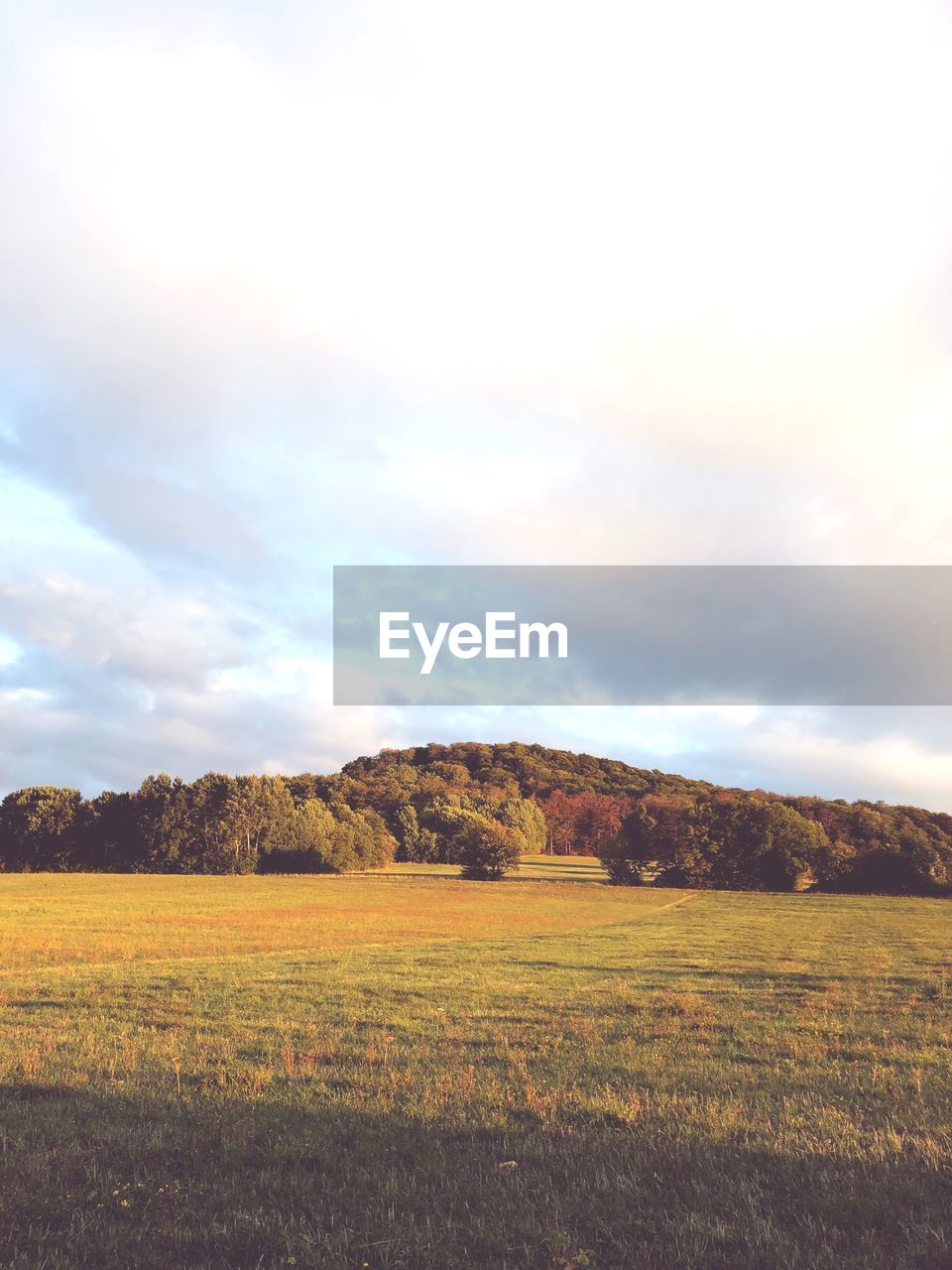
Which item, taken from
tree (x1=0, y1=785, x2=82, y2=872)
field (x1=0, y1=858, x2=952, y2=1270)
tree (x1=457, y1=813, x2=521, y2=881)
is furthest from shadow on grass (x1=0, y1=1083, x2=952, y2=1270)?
tree (x1=0, y1=785, x2=82, y2=872)

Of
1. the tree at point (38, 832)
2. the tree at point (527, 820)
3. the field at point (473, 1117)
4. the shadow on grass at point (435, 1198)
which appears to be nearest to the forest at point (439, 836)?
the tree at point (38, 832)

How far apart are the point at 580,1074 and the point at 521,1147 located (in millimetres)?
3878

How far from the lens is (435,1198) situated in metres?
7.48

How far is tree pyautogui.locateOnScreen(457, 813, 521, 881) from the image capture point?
11906cm

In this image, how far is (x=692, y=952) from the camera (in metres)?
32.9

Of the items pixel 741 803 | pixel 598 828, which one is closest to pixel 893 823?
pixel 741 803

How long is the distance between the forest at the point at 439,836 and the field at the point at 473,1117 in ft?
298

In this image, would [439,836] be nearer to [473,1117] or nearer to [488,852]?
[488,852]

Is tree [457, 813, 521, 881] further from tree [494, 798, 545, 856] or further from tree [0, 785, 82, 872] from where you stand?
tree [0, 785, 82, 872]

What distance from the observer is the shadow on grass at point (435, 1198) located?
6430 millimetres

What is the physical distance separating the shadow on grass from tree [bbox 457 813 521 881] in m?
113

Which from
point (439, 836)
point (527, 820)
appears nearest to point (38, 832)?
point (439, 836)

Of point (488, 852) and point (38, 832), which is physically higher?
Result: point (38, 832)

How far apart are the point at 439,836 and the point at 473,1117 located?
5933 inches
